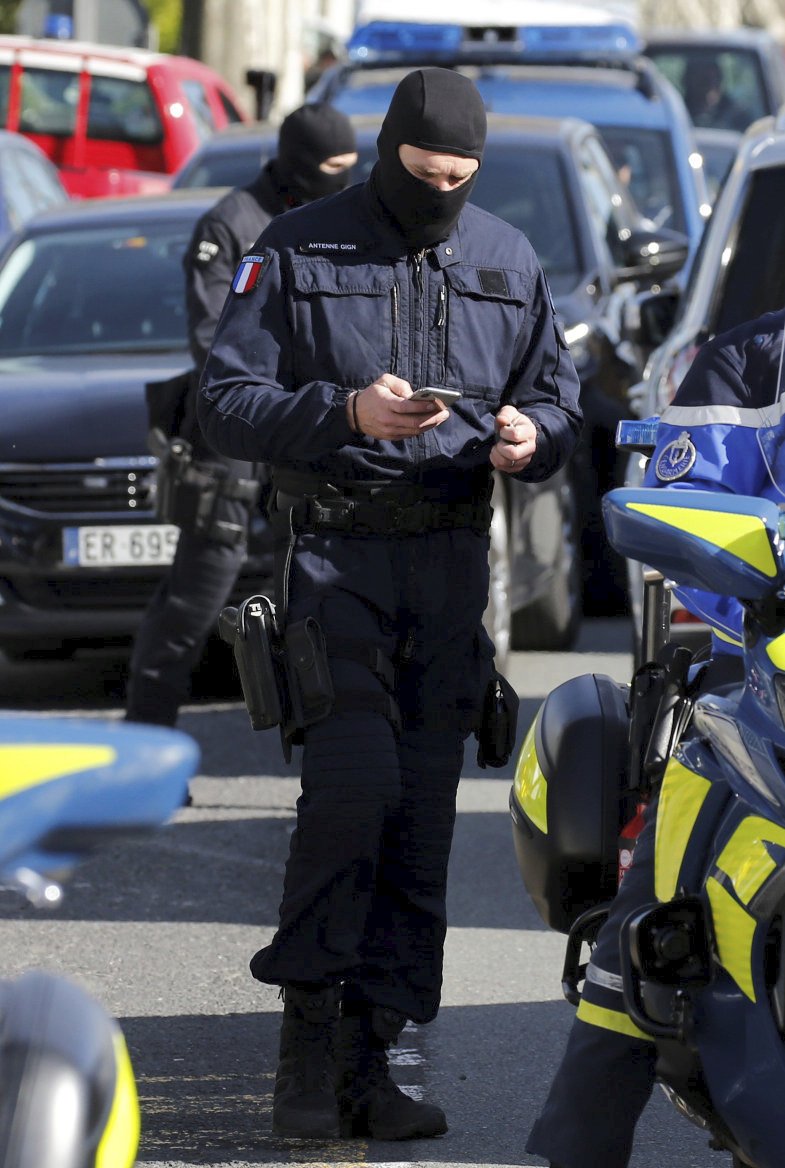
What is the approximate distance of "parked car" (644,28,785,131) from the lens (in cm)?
1883

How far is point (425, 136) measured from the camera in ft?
13.5

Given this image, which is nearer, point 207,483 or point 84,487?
point 207,483

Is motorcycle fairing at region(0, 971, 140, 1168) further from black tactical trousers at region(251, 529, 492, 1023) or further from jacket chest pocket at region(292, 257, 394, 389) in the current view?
jacket chest pocket at region(292, 257, 394, 389)

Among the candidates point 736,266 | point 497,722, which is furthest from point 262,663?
point 736,266

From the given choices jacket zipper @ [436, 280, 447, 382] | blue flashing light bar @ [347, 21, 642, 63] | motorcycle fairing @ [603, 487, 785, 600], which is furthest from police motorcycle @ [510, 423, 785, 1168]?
blue flashing light bar @ [347, 21, 642, 63]

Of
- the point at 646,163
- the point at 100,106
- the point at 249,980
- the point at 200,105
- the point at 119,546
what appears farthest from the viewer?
the point at 200,105

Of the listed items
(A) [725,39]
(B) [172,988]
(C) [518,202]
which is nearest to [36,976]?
(B) [172,988]

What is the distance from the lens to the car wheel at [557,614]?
877 centimetres

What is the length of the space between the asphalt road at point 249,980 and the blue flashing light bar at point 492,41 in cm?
725

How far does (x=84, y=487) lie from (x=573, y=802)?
4624 mm

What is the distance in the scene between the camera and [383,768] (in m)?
4.11

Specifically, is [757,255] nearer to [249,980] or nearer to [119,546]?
[119,546]

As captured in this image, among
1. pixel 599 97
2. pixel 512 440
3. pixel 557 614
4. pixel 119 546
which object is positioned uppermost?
pixel 512 440

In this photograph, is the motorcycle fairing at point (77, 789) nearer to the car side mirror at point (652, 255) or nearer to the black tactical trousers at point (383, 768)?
the black tactical trousers at point (383, 768)
